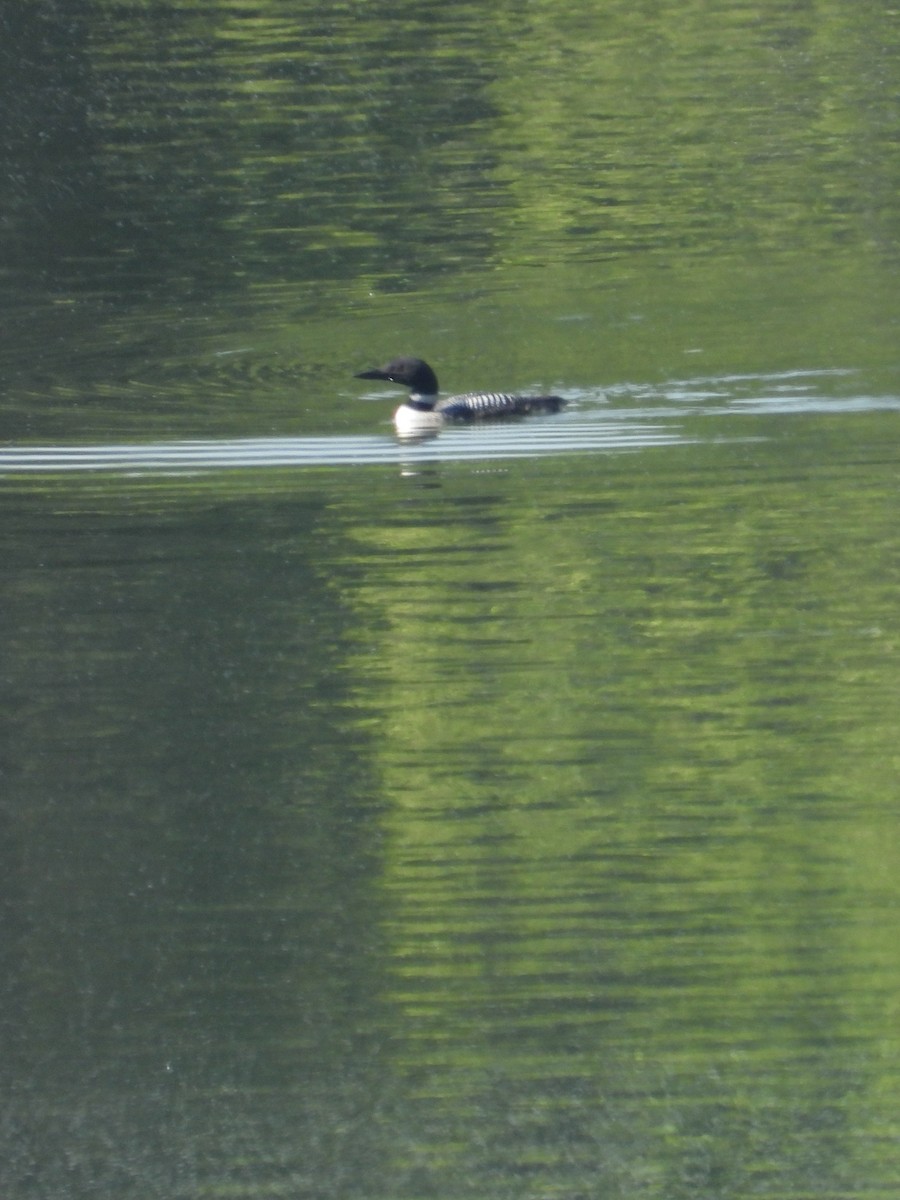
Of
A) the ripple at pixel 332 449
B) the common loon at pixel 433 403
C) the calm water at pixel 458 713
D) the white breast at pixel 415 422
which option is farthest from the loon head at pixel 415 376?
the ripple at pixel 332 449

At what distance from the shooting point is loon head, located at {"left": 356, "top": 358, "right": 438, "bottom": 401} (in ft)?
48.5

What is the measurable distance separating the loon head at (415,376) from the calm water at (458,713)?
352 millimetres

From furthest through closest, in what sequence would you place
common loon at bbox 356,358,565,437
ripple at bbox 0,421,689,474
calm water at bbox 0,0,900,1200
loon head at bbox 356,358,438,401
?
loon head at bbox 356,358,438,401 → common loon at bbox 356,358,565,437 → ripple at bbox 0,421,689,474 → calm water at bbox 0,0,900,1200

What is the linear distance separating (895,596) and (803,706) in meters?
1.43

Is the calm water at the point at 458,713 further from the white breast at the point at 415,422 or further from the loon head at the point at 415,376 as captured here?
the loon head at the point at 415,376

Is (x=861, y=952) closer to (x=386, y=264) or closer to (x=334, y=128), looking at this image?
(x=386, y=264)

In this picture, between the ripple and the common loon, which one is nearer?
the ripple

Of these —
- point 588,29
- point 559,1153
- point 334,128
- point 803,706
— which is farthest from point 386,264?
point 559,1153

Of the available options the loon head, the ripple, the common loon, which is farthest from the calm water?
the loon head

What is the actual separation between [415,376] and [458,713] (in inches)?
244

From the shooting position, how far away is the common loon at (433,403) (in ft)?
46.4

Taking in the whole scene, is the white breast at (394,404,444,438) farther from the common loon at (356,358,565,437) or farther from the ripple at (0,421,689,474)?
the ripple at (0,421,689,474)

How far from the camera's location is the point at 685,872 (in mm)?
7297

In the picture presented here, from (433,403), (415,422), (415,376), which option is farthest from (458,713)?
(415,376)
